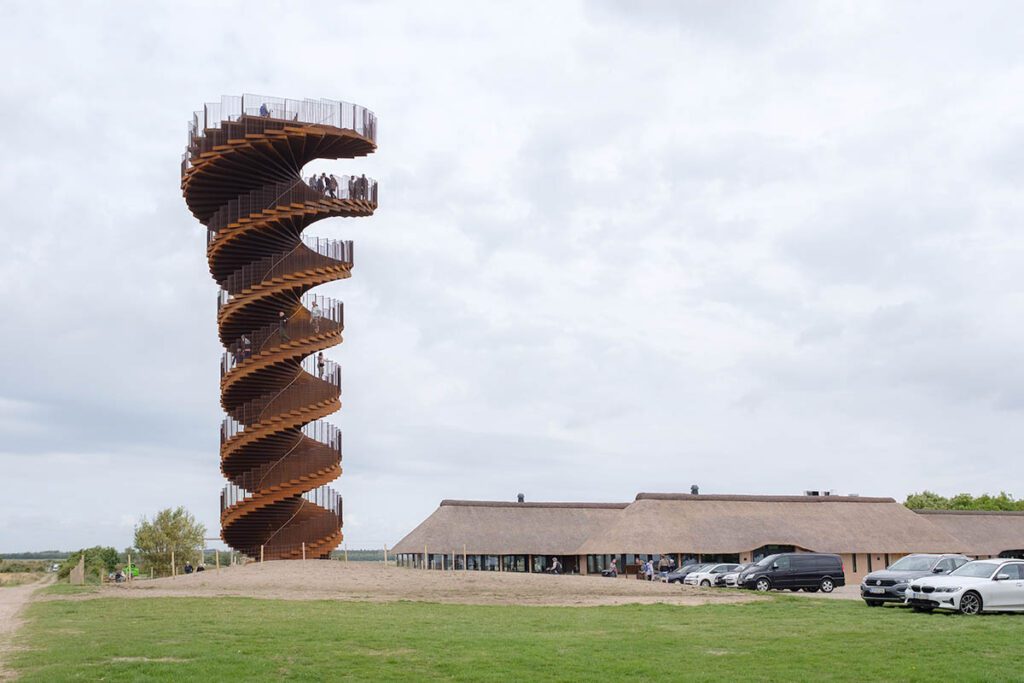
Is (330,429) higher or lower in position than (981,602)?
higher

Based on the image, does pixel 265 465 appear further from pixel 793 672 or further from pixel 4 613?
pixel 793 672

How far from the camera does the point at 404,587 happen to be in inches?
1548

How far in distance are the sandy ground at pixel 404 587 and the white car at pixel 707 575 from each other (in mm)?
7458

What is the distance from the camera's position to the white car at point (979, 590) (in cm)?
2842

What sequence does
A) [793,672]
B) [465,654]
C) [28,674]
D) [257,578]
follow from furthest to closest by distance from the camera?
[257,578], [465,654], [793,672], [28,674]

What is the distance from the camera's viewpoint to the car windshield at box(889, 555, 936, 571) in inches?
1326

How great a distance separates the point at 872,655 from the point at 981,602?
10.9 m

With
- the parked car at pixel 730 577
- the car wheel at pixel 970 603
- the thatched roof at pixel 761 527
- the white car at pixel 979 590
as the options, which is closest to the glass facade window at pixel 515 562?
the thatched roof at pixel 761 527

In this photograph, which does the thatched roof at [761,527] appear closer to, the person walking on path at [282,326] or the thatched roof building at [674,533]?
the thatched roof building at [674,533]

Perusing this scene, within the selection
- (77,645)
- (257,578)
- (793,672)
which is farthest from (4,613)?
(793,672)

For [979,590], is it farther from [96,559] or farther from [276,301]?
[96,559]

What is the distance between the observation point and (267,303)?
151ft

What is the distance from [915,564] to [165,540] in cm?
6554

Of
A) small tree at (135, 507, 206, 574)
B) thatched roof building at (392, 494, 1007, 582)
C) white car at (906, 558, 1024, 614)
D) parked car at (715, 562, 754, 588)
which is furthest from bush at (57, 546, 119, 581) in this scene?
white car at (906, 558, 1024, 614)
